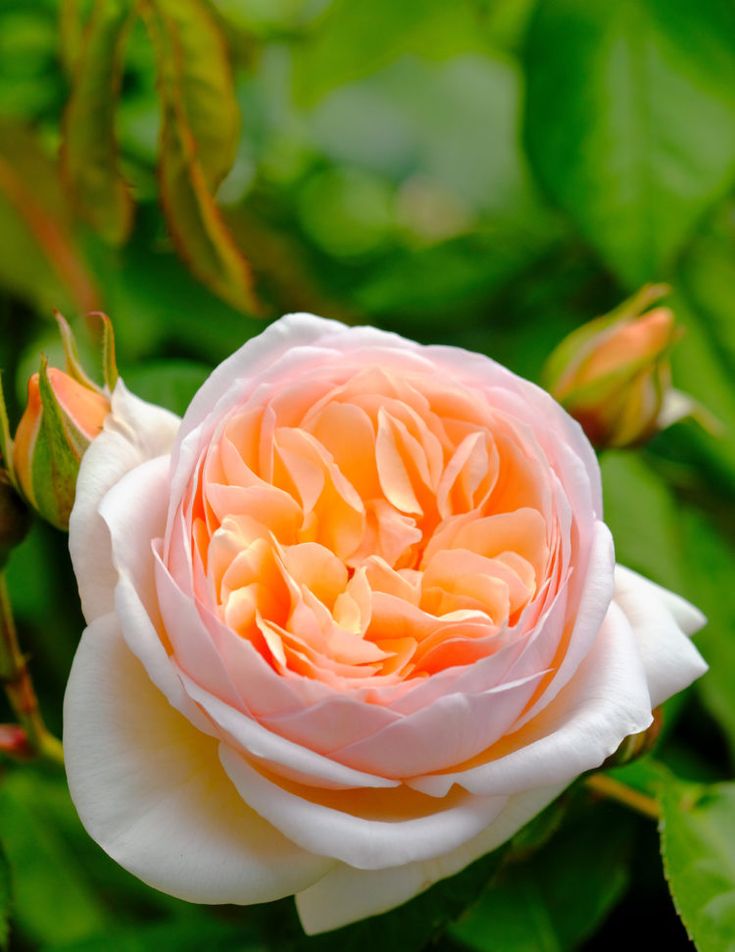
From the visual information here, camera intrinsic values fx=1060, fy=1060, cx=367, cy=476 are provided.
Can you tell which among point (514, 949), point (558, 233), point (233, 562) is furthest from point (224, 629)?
point (558, 233)

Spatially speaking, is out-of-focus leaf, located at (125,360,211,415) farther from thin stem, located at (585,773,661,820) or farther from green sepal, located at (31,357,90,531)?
thin stem, located at (585,773,661,820)

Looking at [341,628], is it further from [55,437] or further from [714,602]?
[714,602]

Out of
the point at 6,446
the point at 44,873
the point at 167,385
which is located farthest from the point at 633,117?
the point at 44,873

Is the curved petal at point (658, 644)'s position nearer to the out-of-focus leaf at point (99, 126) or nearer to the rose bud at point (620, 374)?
the rose bud at point (620, 374)

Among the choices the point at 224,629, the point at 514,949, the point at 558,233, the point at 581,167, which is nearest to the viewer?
the point at 224,629

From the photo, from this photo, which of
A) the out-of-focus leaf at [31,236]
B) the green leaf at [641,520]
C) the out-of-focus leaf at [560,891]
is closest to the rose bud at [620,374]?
the green leaf at [641,520]

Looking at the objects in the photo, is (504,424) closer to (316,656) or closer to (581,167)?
(316,656)

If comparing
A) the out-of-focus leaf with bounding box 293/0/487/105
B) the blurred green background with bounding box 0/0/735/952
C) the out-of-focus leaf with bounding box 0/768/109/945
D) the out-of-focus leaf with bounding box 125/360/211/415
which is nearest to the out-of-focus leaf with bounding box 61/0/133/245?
the blurred green background with bounding box 0/0/735/952
